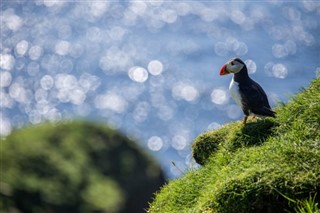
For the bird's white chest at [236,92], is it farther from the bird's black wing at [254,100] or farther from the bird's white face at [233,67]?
the bird's white face at [233,67]

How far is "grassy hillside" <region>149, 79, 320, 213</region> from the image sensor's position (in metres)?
7.42

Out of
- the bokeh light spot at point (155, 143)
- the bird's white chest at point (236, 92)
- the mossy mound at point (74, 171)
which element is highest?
the bokeh light spot at point (155, 143)

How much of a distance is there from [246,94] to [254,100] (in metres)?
0.19

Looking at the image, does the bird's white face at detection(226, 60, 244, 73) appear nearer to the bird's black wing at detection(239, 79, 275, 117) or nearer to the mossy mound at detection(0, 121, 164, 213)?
the bird's black wing at detection(239, 79, 275, 117)

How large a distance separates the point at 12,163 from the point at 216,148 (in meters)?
7.55

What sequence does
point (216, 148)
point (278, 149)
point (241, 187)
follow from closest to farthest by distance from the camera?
point (241, 187)
point (278, 149)
point (216, 148)

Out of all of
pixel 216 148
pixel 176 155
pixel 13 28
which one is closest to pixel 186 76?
pixel 176 155

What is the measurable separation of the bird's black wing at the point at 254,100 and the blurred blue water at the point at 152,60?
22.4 meters

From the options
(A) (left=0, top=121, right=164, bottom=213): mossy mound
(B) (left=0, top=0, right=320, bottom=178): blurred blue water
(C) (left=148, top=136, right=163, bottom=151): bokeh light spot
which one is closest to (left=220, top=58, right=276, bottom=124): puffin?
(A) (left=0, top=121, right=164, bottom=213): mossy mound

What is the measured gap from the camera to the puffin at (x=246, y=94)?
9375mm

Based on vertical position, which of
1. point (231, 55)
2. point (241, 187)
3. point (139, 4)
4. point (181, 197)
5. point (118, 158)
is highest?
point (139, 4)

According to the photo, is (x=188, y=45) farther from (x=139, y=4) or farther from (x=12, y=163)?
(x=12, y=163)

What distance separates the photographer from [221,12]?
47.2 meters

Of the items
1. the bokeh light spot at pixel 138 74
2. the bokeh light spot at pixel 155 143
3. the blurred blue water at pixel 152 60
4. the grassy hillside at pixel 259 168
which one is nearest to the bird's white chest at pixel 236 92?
the grassy hillside at pixel 259 168
